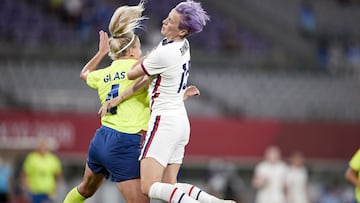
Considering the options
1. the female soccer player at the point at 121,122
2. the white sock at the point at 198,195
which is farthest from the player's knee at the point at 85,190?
the white sock at the point at 198,195

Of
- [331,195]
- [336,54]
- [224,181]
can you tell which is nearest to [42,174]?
[224,181]

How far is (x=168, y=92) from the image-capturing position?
9.84 m

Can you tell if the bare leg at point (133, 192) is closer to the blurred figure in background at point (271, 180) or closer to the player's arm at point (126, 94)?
the player's arm at point (126, 94)

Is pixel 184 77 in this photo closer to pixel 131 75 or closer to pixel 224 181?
pixel 131 75

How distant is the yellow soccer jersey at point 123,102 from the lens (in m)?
10.0

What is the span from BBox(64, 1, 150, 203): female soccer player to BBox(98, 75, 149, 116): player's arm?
3 cm

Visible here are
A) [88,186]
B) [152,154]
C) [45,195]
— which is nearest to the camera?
[152,154]

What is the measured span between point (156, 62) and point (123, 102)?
609 mm

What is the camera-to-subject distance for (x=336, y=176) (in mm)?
26750

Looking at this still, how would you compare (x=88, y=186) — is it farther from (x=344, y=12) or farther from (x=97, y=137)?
(x=344, y=12)

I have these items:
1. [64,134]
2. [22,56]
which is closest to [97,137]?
[64,134]

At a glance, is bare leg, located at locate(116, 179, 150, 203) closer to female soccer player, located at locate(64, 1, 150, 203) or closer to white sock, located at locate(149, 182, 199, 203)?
female soccer player, located at locate(64, 1, 150, 203)

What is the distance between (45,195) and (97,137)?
9871 millimetres

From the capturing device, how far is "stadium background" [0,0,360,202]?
24347 millimetres
